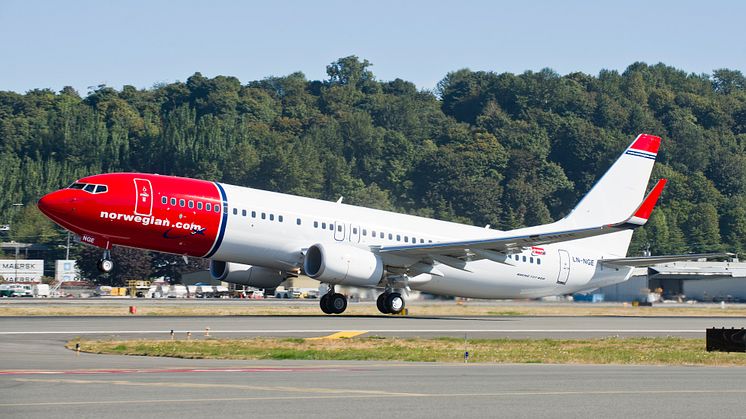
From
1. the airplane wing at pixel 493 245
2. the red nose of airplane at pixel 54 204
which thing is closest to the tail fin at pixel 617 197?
the airplane wing at pixel 493 245

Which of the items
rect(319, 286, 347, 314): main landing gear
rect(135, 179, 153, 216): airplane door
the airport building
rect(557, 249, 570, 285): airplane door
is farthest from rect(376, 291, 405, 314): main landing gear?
the airport building

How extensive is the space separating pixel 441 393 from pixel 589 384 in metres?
3.30

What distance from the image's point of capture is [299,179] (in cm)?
17012

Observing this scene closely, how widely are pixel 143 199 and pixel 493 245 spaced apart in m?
13.7

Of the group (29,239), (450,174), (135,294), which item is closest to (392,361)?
(135,294)

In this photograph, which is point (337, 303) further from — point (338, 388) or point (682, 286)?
point (682, 286)

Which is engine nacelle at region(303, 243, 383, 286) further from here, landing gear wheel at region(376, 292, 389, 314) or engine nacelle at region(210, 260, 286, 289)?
engine nacelle at region(210, 260, 286, 289)

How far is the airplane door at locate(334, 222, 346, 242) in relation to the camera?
49.9 m

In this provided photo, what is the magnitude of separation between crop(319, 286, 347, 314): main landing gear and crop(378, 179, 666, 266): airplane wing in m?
2.90

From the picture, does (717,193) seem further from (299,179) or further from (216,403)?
(216,403)

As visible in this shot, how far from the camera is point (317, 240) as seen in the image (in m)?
49.2

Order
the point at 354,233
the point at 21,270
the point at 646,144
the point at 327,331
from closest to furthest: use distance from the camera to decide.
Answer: the point at 327,331 < the point at 354,233 < the point at 646,144 < the point at 21,270

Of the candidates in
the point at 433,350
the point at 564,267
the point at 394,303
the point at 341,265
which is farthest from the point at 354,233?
the point at 433,350

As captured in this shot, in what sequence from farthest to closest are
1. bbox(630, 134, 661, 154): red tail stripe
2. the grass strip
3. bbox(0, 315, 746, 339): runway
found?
1. bbox(630, 134, 661, 154): red tail stripe
2. bbox(0, 315, 746, 339): runway
3. the grass strip
